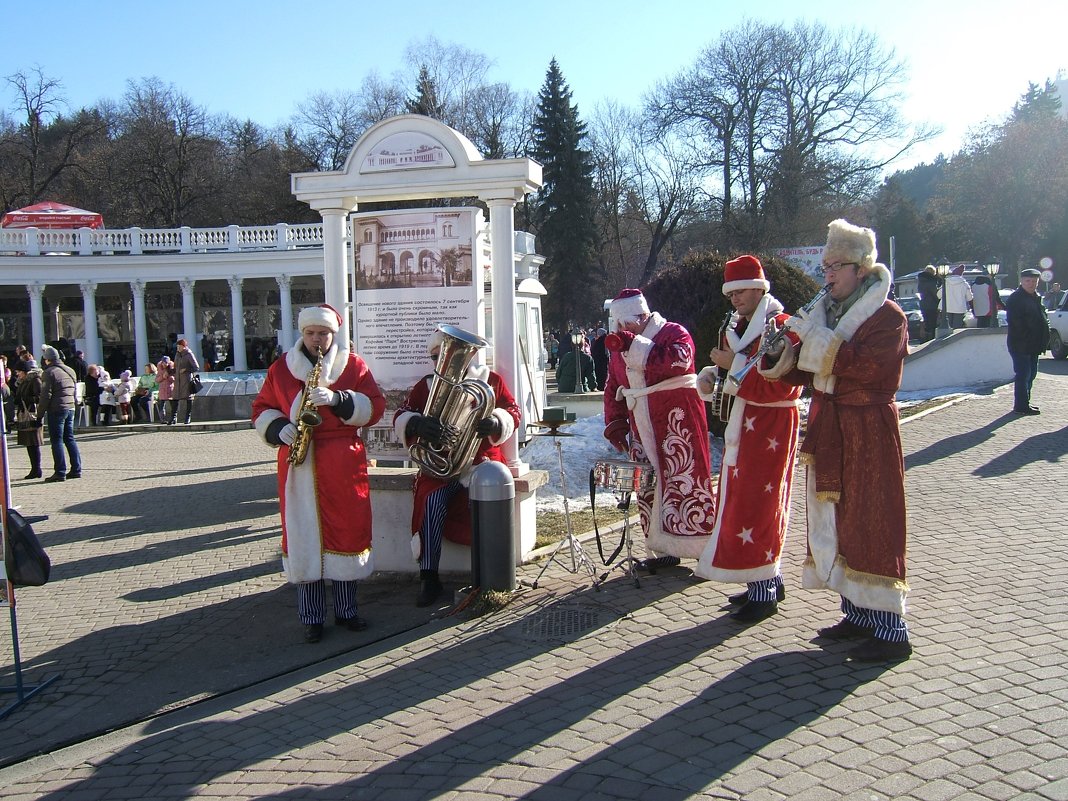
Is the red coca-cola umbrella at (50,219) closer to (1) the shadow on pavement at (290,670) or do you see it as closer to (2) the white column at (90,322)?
(2) the white column at (90,322)

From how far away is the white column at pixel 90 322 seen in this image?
35.6 metres

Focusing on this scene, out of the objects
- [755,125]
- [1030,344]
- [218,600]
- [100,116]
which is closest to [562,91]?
[755,125]

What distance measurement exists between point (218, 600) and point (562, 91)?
148 ft

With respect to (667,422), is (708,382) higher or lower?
higher

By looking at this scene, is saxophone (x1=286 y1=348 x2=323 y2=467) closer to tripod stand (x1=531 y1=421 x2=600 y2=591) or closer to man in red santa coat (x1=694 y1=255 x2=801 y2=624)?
tripod stand (x1=531 y1=421 x2=600 y2=591)

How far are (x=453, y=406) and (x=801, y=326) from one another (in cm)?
229

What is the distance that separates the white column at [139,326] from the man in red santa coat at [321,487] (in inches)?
1277

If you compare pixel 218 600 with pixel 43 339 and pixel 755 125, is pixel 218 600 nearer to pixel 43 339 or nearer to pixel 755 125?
pixel 43 339

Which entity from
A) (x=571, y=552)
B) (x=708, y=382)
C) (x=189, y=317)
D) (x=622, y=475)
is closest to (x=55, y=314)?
(x=189, y=317)

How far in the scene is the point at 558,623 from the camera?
5539 millimetres

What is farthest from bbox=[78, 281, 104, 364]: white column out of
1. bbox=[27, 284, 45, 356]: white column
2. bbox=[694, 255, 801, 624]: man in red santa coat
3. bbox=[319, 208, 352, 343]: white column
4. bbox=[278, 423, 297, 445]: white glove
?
bbox=[694, 255, 801, 624]: man in red santa coat

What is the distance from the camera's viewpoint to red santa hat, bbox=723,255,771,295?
5332 mm

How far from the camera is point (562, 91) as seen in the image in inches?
1882

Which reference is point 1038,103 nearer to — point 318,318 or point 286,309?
point 286,309
